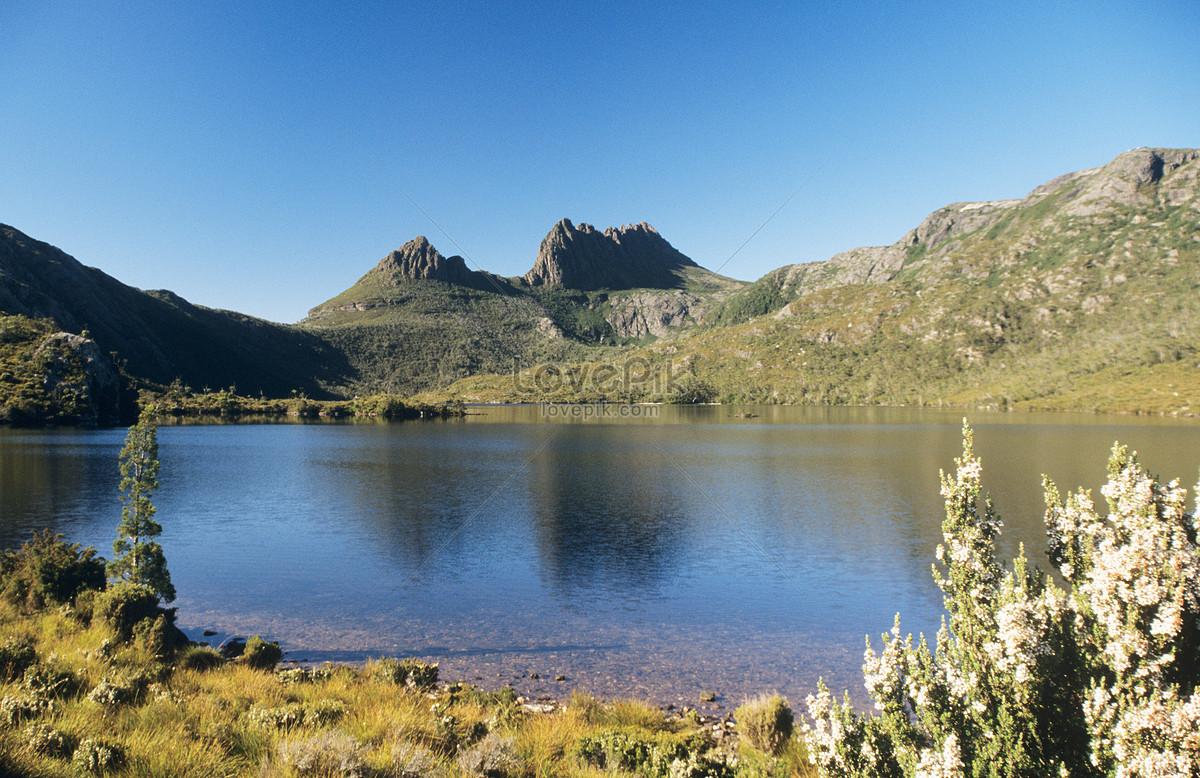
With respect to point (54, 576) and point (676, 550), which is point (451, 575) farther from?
point (54, 576)

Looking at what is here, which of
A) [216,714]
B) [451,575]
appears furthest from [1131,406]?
[216,714]

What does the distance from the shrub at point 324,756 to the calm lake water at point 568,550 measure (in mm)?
7906

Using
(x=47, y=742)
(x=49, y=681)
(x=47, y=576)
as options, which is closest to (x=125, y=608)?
(x=47, y=576)

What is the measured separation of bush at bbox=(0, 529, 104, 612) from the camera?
17.5 meters

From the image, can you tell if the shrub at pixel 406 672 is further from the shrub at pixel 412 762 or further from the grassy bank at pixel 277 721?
the shrub at pixel 412 762

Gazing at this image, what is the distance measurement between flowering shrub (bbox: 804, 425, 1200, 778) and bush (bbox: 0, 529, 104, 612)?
71.0 ft

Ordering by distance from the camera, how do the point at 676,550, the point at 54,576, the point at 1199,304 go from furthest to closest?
1. the point at 1199,304
2. the point at 676,550
3. the point at 54,576

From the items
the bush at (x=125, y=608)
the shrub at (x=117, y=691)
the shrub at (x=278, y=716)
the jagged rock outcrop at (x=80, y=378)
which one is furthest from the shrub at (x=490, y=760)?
the jagged rock outcrop at (x=80, y=378)

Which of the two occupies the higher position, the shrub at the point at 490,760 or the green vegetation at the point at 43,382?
the green vegetation at the point at 43,382

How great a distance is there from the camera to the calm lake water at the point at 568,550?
728 inches

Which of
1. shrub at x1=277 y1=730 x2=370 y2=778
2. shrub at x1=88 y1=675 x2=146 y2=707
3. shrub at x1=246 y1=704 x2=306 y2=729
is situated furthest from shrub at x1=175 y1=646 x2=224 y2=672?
shrub at x1=277 y1=730 x2=370 y2=778

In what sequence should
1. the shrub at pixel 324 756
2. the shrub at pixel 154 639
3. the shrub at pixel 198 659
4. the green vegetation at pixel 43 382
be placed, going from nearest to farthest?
the shrub at pixel 324 756
the shrub at pixel 154 639
the shrub at pixel 198 659
the green vegetation at pixel 43 382

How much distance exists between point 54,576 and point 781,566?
27241 millimetres

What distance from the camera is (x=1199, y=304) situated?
195 meters
